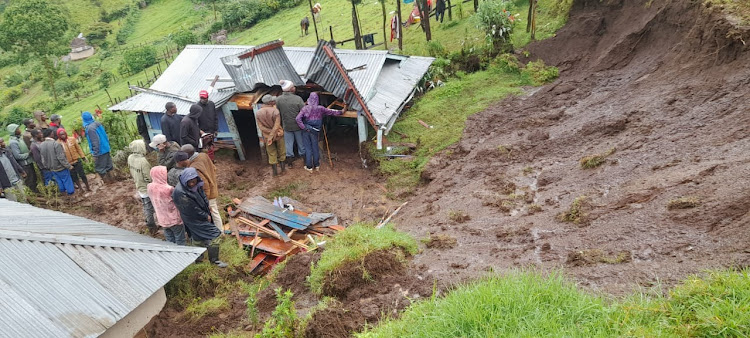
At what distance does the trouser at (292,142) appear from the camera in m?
10.4

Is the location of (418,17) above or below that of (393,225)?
above

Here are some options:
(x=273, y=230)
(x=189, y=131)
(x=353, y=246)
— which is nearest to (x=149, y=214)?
(x=189, y=131)

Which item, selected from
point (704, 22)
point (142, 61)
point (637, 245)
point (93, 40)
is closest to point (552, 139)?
point (704, 22)

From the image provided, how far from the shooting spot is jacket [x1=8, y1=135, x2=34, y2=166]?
9977mm

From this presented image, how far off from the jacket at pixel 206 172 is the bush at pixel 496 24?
30.9 feet

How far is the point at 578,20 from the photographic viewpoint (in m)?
14.2

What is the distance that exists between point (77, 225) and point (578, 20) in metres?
13.5

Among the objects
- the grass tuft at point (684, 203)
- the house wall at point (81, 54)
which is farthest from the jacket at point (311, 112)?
the house wall at point (81, 54)

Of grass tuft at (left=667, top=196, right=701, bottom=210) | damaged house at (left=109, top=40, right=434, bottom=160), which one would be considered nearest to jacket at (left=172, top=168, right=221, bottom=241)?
damaged house at (left=109, top=40, right=434, bottom=160)

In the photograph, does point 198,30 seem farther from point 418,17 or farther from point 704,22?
point 704,22

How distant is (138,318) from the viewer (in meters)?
6.00

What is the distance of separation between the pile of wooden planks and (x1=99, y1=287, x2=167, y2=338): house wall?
63.6 inches

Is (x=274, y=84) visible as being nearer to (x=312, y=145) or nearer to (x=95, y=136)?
(x=312, y=145)

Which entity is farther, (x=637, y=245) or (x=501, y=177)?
(x=501, y=177)
